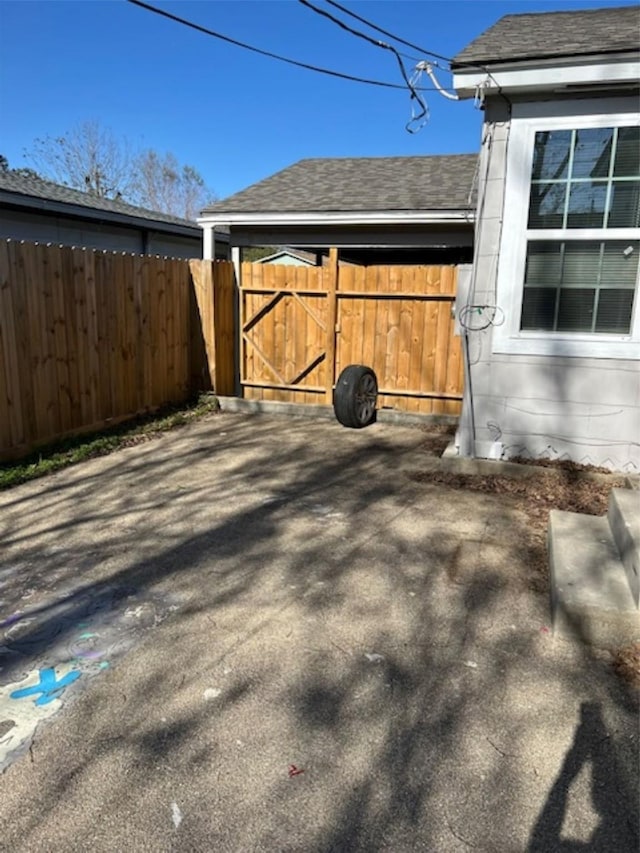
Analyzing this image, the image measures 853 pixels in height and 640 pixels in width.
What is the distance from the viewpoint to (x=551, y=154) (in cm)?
480

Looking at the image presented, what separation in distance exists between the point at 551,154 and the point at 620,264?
1.05 m

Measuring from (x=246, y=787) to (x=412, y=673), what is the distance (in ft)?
2.89

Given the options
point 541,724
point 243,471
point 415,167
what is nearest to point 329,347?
point 243,471

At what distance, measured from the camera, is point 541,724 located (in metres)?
2.23

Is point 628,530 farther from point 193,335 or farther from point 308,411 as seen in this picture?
point 193,335

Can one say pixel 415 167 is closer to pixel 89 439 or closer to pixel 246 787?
pixel 89 439

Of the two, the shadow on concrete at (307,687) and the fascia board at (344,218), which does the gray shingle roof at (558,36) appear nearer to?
the fascia board at (344,218)

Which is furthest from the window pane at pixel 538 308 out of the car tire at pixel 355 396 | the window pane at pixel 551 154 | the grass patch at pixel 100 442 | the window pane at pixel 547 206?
the grass patch at pixel 100 442

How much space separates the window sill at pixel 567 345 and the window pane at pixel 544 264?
1.46 feet

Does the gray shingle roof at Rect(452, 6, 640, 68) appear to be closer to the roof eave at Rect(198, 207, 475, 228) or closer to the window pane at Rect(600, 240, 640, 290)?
the window pane at Rect(600, 240, 640, 290)

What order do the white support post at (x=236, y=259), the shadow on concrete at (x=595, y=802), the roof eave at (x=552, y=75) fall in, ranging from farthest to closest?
the white support post at (x=236, y=259) → the roof eave at (x=552, y=75) → the shadow on concrete at (x=595, y=802)

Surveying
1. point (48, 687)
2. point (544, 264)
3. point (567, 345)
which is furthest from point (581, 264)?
point (48, 687)

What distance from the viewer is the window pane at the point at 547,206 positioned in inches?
190

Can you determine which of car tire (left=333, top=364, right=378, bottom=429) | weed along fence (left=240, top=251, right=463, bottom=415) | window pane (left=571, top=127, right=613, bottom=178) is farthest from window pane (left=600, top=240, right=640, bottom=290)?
car tire (left=333, top=364, right=378, bottom=429)
